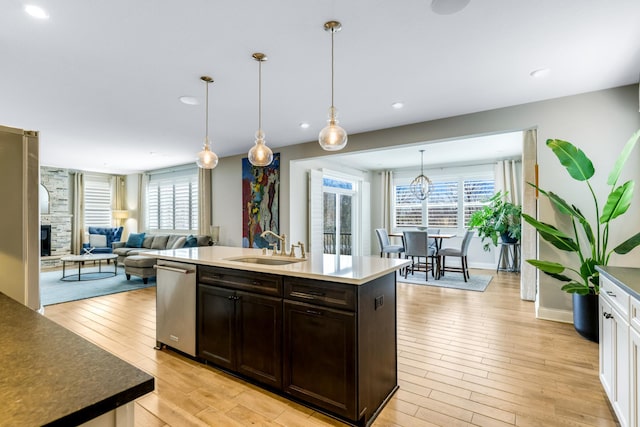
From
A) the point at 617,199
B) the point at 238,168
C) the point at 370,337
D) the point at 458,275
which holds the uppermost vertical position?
the point at 238,168

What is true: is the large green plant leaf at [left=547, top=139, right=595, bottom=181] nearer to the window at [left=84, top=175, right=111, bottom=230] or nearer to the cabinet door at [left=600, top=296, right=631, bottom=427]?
the cabinet door at [left=600, top=296, right=631, bottom=427]

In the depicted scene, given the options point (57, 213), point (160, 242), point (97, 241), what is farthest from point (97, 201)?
point (160, 242)

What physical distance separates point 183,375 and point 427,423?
184 cm

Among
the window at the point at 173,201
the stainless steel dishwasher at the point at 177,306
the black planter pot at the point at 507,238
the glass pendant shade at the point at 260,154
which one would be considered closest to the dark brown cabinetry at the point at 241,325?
the stainless steel dishwasher at the point at 177,306

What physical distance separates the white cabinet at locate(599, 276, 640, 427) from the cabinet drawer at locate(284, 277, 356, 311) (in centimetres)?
137

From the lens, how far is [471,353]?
2877mm

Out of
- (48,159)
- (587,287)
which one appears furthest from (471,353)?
(48,159)

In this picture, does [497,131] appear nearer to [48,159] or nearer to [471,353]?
[471,353]

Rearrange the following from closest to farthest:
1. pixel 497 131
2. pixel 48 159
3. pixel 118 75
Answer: pixel 118 75, pixel 497 131, pixel 48 159

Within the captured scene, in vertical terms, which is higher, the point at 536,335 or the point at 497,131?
the point at 497,131

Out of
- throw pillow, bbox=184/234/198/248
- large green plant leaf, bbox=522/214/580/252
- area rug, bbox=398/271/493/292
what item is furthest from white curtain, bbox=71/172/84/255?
large green plant leaf, bbox=522/214/580/252

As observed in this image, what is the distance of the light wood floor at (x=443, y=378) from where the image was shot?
1964 millimetres

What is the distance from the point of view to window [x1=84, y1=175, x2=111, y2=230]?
28.8 ft

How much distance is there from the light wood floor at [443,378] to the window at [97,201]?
573 centimetres
